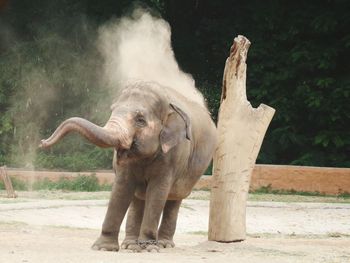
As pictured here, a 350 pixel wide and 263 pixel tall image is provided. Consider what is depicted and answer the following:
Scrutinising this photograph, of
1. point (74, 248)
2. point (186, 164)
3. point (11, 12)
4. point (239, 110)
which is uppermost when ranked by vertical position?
point (11, 12)

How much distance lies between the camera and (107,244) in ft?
27.7

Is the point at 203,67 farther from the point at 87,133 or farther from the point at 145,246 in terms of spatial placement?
the point at 87,133

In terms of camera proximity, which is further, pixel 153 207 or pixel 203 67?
pixel 203 67

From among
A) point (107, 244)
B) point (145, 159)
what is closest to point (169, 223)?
point (107, 244)

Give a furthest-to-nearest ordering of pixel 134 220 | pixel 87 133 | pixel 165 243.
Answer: pixel 165 243 < pixel 134 220 < pixel 87 133

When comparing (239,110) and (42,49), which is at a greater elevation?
(42,49)

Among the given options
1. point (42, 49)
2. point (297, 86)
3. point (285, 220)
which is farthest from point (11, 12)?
point (285, 220)

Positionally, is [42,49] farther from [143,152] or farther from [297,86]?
[143,152]

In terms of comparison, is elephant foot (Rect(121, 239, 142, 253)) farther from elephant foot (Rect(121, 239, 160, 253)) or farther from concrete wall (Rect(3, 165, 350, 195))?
concrete wall (Rect(3, 165, 350, 195))

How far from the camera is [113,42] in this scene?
19.8m

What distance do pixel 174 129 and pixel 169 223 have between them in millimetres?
A: 1334

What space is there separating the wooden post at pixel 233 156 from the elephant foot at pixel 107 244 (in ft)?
4.35

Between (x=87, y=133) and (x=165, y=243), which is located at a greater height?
(x=87, y=133)

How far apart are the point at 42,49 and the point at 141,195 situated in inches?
497
